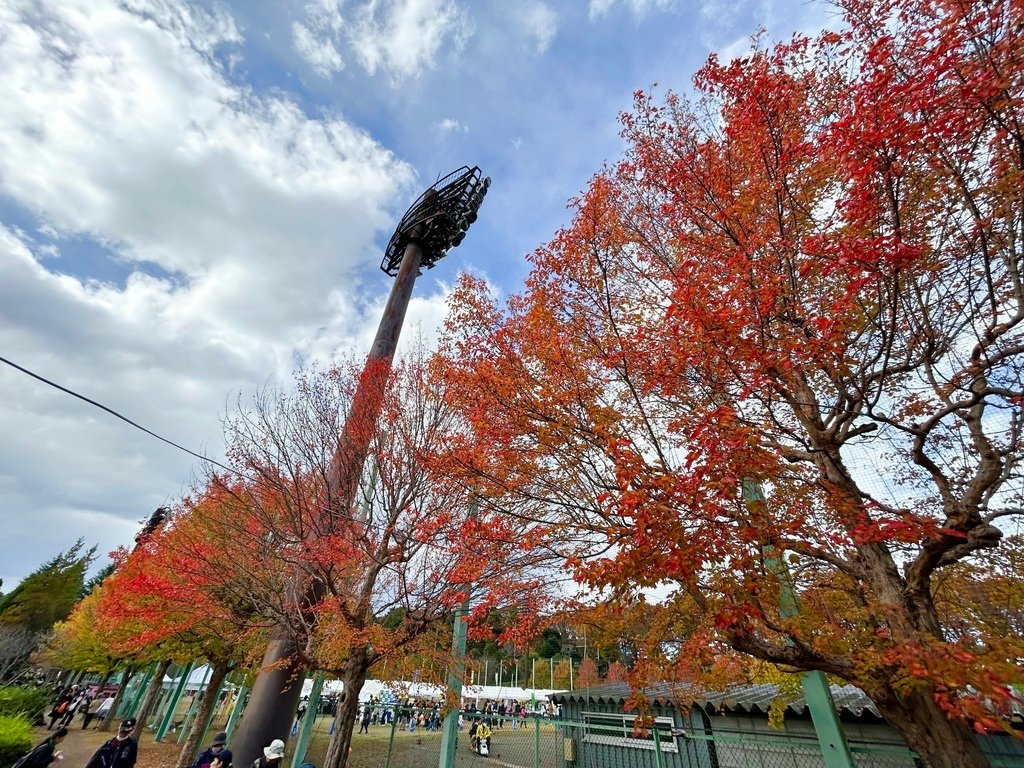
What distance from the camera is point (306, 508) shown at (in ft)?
27.9

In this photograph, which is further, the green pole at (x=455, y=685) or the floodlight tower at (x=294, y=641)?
the floodlight tower at (x=294, y=641)

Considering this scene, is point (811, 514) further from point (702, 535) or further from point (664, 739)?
point (664, 739)

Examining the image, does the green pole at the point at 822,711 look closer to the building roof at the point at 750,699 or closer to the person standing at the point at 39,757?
the building roof at the point at 750,699

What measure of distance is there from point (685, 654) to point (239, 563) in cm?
850

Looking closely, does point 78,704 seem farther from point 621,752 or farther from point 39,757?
point 621,752

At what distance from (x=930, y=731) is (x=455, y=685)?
650 cm

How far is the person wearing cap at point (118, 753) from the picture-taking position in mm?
7156

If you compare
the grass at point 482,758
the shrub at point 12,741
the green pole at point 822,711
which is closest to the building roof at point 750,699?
the green pole at point 822,711

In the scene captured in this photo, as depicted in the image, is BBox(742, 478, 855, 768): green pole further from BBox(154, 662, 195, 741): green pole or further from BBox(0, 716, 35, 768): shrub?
BBox(154, 662, 195, 741): green pole

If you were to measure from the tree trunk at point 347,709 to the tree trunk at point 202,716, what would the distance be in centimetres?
1078

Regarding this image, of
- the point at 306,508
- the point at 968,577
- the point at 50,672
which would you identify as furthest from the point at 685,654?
the point at 50,672

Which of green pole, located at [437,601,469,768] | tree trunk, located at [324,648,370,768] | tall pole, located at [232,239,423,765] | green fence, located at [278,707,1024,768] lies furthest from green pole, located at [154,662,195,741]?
green pole, located at [437,601,469,768]

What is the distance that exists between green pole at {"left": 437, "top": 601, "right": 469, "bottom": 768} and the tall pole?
291 cm

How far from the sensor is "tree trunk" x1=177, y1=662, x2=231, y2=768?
14172 millimetres
